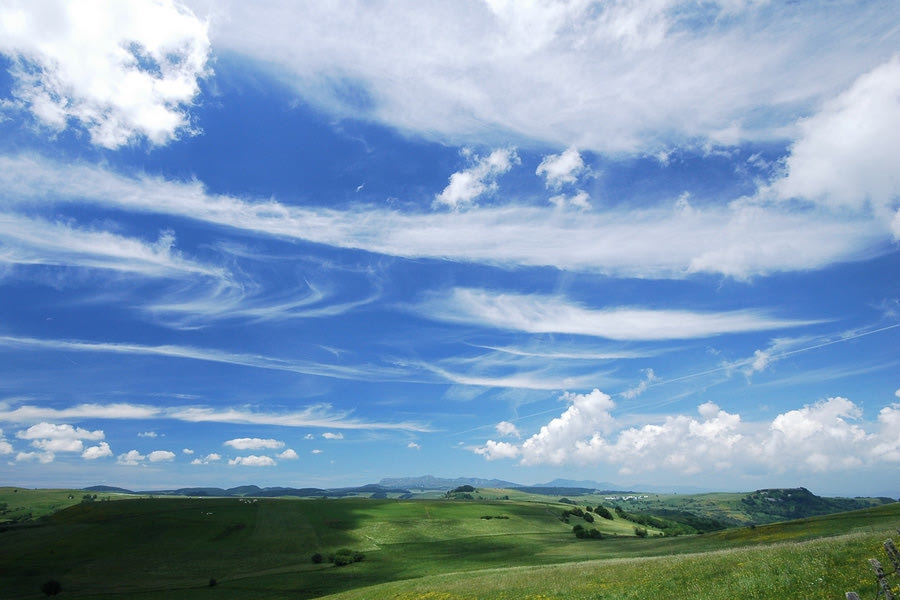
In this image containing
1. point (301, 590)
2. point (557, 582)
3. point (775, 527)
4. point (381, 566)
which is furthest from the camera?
point (381, 566)

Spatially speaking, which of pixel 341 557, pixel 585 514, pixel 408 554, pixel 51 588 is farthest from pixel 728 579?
pixel 585 514

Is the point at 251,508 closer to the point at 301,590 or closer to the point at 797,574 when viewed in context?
the point at 301,590

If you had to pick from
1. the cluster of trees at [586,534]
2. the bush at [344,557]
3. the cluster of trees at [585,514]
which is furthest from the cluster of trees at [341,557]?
the cluster of trees at [585,514]

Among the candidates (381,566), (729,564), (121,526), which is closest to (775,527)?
(729,564)

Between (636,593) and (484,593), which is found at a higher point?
(636,593)

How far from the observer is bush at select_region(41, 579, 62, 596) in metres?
88.6

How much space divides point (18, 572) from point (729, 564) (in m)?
144

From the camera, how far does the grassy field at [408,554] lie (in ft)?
88.3

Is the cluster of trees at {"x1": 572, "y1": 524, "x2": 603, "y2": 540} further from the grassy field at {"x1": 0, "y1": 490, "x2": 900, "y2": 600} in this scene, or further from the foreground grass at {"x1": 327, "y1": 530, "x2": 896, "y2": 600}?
the foreground grass at {"x1": 327, "y1": 530, "x2": 896, "y2": 600}

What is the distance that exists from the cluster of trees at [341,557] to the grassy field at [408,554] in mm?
3098

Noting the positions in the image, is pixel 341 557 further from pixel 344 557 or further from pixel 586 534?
pixel 586 534

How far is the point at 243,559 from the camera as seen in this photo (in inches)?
4510

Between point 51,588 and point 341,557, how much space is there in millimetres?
55106

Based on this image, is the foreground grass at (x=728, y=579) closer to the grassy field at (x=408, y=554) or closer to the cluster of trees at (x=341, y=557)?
the grassy field at (x=408, y=554)
